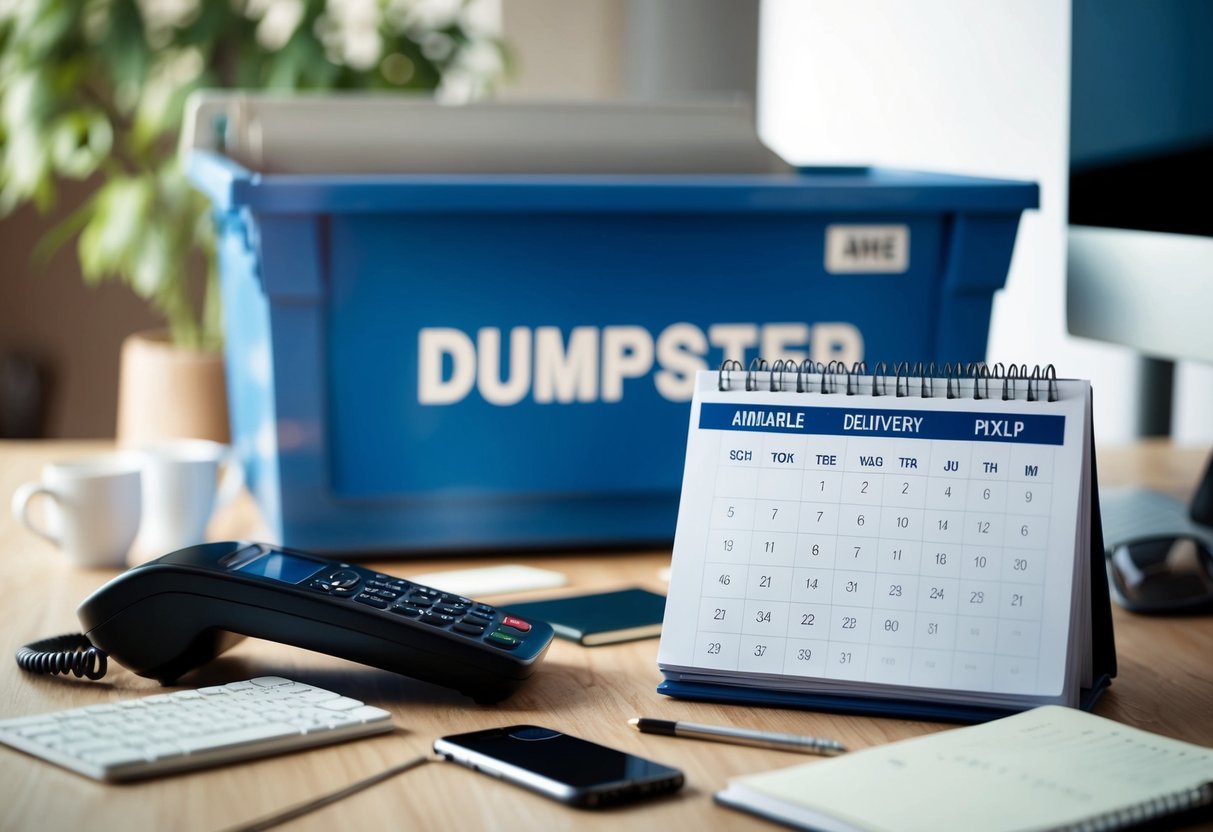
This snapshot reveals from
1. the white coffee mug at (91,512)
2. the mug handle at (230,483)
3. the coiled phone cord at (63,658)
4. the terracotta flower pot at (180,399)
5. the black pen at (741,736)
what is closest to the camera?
the black pen at (741,736)

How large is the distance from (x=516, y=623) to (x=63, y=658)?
0.76ft

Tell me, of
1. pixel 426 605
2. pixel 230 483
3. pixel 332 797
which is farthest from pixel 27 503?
pixel 332 797

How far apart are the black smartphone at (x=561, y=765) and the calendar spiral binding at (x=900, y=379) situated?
214 mm

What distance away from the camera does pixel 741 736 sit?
0.60 metres

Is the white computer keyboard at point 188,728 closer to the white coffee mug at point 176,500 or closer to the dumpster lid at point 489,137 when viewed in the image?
the white coffee mug at point 176,500

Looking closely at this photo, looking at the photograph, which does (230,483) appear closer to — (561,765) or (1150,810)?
(561,765)

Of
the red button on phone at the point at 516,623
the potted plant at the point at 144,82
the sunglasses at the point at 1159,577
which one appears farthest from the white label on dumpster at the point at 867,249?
the potted plant at the point at 144,82

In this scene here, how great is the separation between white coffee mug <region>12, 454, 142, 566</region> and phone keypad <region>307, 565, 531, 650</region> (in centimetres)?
32

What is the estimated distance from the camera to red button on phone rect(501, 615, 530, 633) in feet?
2.30

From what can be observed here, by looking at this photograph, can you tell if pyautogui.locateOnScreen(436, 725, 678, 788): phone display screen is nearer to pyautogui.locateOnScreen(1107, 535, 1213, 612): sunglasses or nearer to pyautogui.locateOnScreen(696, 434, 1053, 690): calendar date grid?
pyautogui.locateOnScreen(696, 434, 1053, 690): calendar date grid

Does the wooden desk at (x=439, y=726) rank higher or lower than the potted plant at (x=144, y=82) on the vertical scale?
lower

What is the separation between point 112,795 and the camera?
0.54 metres

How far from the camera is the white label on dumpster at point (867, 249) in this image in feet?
3.33

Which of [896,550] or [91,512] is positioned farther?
[91,512]
